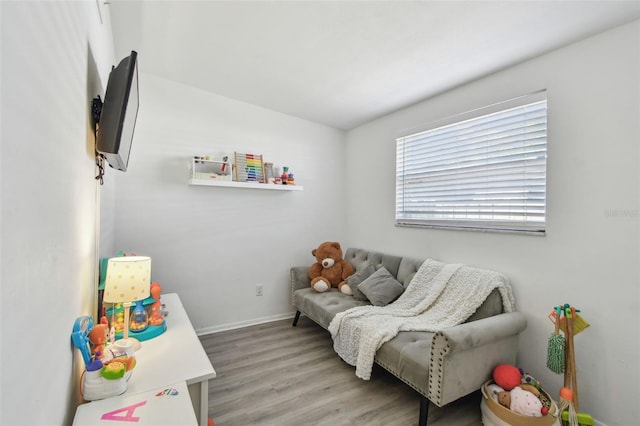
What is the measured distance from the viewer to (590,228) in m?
1.82

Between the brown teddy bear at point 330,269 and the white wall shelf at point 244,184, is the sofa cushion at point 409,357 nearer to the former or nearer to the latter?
the brown teddy bear at point 330,269

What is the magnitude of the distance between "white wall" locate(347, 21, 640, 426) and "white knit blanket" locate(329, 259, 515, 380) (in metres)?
0.20

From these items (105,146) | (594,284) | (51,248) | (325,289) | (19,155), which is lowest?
(325,289)

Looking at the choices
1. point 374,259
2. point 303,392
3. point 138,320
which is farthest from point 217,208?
point 303,392

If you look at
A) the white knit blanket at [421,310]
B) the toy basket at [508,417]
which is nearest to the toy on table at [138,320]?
the white knit blanket at [421,310]

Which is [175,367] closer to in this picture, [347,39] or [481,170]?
[347,39]

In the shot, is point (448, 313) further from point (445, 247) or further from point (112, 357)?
point (112, 357)

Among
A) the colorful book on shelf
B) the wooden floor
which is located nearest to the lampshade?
the wooden floor

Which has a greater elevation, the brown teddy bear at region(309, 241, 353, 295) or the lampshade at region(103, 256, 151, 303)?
the lampshade at region(103, 256, 151, 303)

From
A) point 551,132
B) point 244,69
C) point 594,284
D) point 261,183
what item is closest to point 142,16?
point 244,69

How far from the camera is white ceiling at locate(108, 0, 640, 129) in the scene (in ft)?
5.55

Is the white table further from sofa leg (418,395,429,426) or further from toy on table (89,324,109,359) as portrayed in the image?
sofa leg (418,395,429,426)

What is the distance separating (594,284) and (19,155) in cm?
262

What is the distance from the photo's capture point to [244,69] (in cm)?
248
